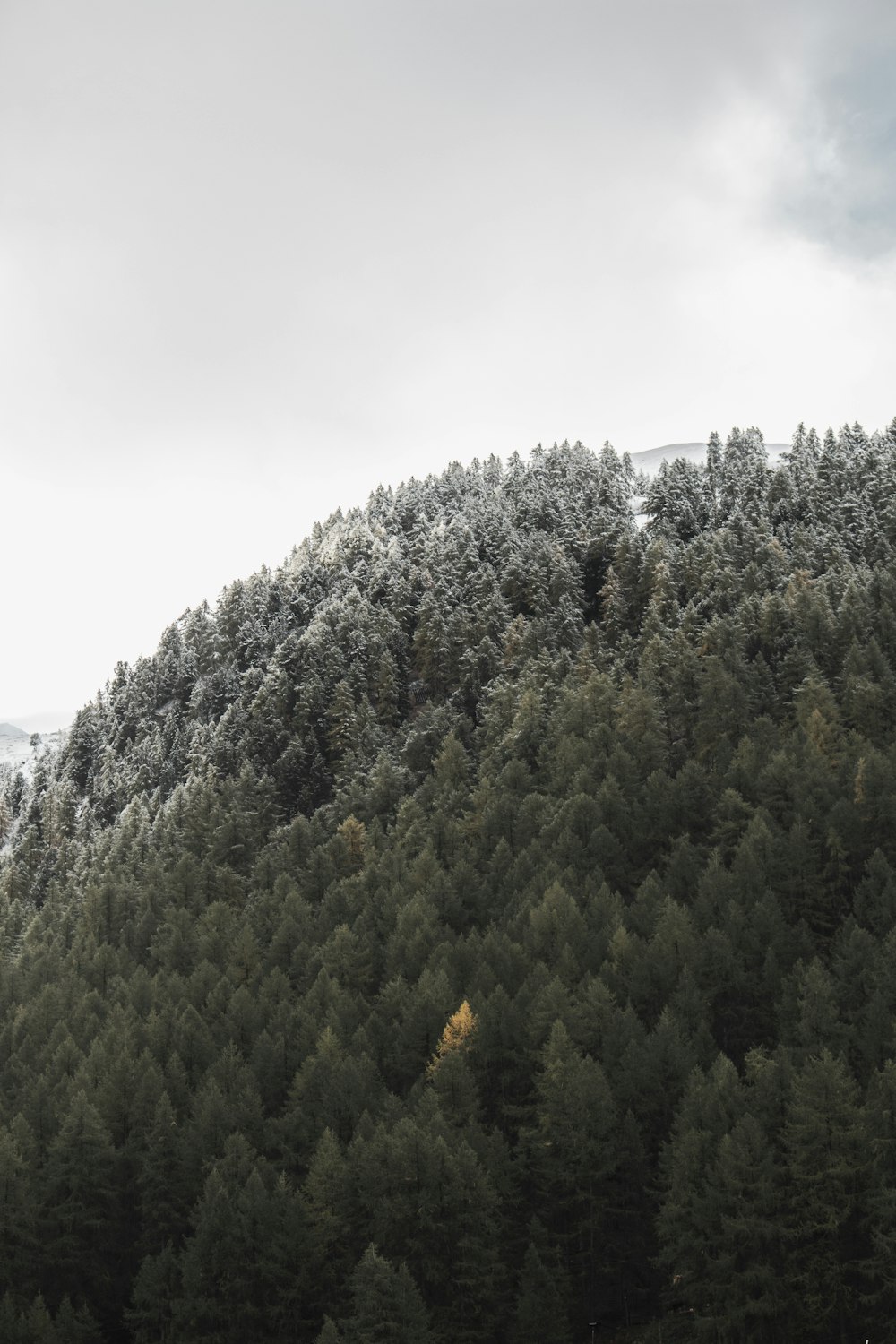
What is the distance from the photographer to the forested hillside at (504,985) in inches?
1890

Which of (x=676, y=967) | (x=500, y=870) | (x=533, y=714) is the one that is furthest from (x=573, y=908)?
(x=533, y=714)

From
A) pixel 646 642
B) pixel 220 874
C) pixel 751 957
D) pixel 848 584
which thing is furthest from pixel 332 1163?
pixel 848 584

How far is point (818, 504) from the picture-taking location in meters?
145

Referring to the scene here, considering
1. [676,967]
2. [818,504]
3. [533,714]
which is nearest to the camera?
[676,967]

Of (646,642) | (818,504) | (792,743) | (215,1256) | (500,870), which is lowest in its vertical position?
(215,1256)

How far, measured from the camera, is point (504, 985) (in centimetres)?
6894

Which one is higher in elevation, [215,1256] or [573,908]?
[573,908]

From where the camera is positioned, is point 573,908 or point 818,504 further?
point 818,504

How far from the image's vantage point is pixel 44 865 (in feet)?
502

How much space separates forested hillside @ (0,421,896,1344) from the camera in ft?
157

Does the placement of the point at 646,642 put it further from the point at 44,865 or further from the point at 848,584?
the point at 44,865

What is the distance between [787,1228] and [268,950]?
4921cm

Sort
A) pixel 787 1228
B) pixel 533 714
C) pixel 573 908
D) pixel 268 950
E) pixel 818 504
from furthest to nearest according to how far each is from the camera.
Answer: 1. pixel 818 504
2. pixel 533 714
3. pixel 268 950
4. pixel 573 908
5. pixel 787 1228

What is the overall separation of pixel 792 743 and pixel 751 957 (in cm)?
2593
